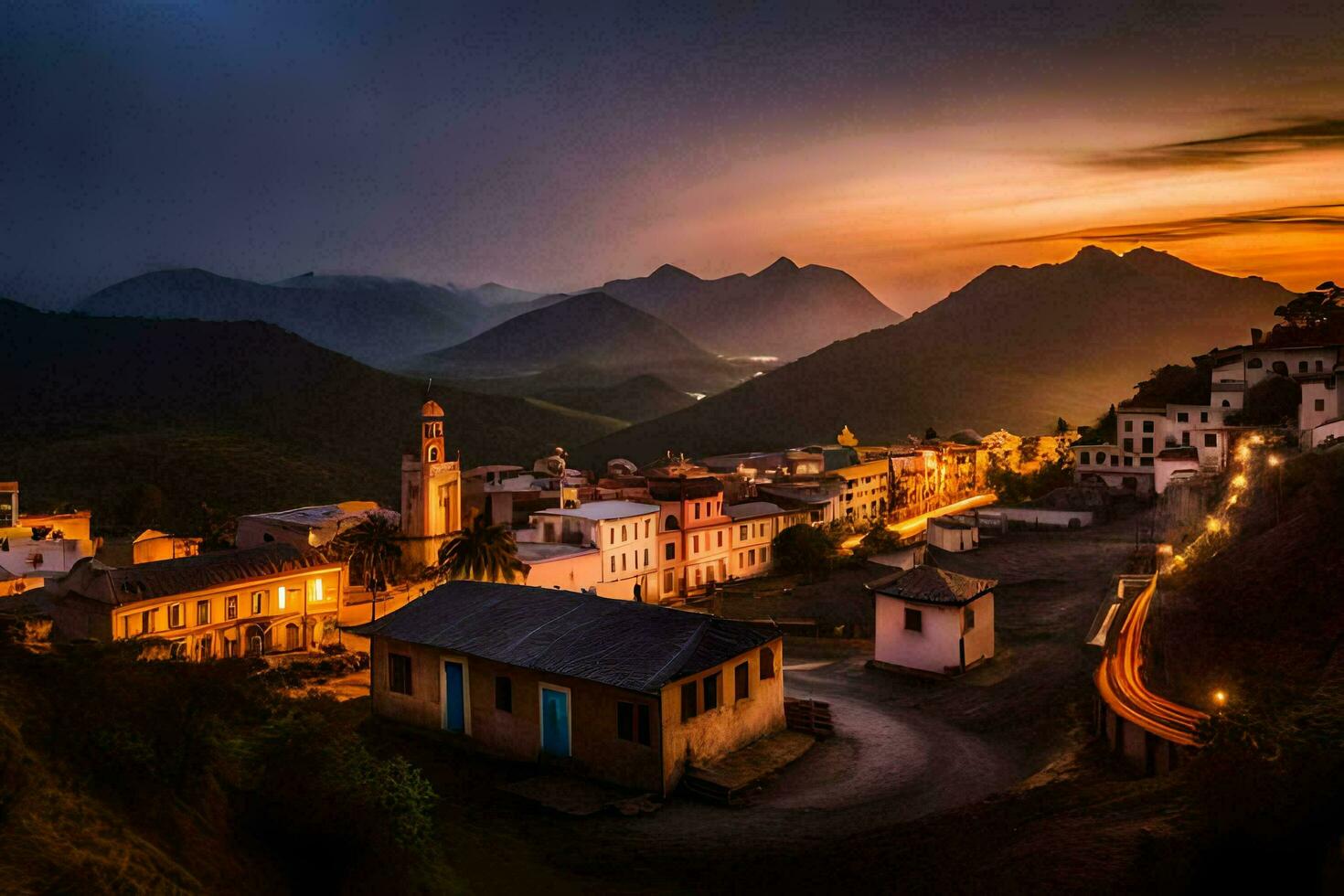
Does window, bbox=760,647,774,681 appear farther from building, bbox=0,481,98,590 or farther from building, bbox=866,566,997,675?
building, bbox=0,481,98,590


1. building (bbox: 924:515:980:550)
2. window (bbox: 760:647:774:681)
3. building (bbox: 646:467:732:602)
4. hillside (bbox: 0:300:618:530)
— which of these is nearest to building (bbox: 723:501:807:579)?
building (bbox: 646:467:732:602)

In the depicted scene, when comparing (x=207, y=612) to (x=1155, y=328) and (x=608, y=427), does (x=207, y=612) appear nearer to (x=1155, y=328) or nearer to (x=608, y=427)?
(x=608, y=427)

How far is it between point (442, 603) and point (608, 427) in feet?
406

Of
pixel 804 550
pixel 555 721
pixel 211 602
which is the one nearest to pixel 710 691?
pixel 555 721

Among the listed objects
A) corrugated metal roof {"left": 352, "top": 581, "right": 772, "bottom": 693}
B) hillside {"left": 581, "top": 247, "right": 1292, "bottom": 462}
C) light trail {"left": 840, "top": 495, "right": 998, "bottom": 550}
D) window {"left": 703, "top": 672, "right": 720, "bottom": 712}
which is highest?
hillside {"left": 581, "top": 247, "right": 1292, "bottom": 462}

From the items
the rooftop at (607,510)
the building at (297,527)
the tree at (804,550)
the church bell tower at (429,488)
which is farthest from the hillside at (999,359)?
the church bell tower at (429,488)

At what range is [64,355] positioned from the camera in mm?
124000

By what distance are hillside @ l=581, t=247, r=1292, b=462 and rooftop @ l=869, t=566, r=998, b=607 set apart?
89696 millimetres

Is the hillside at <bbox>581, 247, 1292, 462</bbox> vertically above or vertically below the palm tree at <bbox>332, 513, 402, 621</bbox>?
above

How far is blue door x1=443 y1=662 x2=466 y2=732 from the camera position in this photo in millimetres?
20859

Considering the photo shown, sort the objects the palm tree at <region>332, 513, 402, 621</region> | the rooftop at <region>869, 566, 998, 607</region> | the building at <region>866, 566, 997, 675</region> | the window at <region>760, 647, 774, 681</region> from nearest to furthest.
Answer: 1. the window at <region>760, 647, 774, 681</region>
2. the building at <region>866, 566, 997, 675</region>
3. the rooftop at <region>869, 566, 998, 607</region>
4. the palm tree at <region>332, 513, 402, 621</region>

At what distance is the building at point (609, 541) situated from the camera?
42.4 metres

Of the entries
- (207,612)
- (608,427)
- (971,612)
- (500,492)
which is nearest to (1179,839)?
(971,612)

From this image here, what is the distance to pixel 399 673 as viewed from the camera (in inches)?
874
